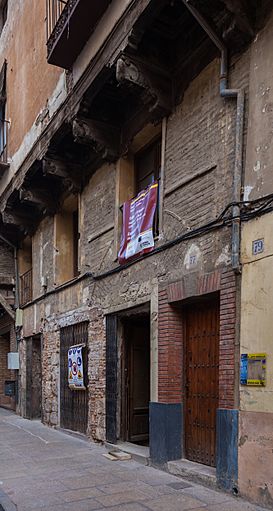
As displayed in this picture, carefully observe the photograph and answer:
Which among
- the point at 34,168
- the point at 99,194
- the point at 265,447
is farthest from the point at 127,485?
the point at 34,168

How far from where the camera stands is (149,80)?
23.6ft

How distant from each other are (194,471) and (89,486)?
1.31 m

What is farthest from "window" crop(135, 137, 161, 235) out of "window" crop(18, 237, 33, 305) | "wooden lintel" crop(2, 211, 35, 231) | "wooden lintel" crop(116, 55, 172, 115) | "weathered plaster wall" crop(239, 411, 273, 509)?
"window" crop(18, 237, 33, 305)

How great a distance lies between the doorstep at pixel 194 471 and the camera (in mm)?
5762

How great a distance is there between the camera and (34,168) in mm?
11312

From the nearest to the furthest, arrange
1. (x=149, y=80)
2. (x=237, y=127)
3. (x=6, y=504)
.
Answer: (x=6, y=504) → (x=237, y=127) → (x=149, y=80)

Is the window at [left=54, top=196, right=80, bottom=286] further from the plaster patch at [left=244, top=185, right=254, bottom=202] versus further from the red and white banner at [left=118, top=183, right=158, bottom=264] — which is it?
the plaster patch at [left=244, top=185, right=254, bottom=202]

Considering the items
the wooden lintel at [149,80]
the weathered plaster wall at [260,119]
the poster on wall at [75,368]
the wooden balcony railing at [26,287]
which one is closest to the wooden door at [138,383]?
the poster on wall at [75,368]

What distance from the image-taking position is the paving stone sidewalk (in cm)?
528

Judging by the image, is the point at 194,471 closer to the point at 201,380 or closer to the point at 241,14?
the point at 201,380

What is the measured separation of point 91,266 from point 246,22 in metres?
5.50

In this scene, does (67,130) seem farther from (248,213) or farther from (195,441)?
(195,441)

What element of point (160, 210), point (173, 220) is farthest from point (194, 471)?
point (160, 210)

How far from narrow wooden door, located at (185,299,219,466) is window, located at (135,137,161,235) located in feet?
5.85
